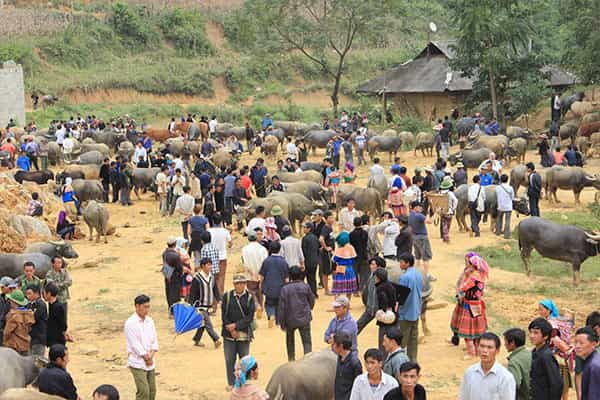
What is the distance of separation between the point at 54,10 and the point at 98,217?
43325 mm

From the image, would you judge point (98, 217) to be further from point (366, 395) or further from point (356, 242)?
point (366, 395)

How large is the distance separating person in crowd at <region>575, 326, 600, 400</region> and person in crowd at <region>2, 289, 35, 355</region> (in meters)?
6.22

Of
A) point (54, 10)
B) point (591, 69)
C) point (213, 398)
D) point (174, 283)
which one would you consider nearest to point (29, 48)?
point (54, 10)

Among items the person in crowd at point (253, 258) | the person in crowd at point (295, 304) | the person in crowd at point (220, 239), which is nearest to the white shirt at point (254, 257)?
the person in crowd at point (253, 258)

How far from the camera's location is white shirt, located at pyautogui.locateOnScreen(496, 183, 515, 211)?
18312 mm

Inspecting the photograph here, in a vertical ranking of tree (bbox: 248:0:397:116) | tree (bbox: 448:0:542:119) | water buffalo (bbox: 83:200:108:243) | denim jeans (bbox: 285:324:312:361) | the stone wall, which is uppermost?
tree (bbox: 248:0:397:116)

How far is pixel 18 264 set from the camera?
50.0 ft

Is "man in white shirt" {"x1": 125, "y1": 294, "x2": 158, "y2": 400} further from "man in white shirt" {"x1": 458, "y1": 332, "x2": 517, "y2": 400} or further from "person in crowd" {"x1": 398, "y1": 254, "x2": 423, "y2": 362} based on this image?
"man in white shirt" {"x1": 458, "y1": 332, "x2": 517, "y2": 400}

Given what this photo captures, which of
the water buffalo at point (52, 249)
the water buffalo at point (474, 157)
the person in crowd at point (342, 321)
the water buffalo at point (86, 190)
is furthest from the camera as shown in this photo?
the water buffalo at point (474, 157)

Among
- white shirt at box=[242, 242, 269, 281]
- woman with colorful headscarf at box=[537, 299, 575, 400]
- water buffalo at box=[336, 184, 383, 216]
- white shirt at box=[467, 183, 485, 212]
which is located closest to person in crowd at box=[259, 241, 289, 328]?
white shirt at box=[242, 242, 269, 281]

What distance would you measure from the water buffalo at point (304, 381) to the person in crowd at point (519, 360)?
6.19ft

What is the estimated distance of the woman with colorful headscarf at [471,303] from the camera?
11172 mm

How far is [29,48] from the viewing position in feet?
172

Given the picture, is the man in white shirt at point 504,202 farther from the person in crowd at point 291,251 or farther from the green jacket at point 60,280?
the green jacket at point 60,280
